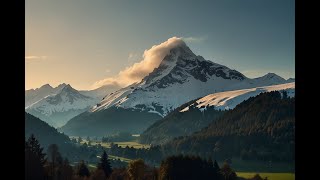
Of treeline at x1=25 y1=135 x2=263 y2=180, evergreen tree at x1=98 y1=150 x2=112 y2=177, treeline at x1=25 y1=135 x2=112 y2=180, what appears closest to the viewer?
treeline at x1=25 y1=135 x2=112 y2=180

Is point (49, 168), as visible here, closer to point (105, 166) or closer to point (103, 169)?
point (103, 169)

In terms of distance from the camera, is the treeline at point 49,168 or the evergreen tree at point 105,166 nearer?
the treeline at point 49,168

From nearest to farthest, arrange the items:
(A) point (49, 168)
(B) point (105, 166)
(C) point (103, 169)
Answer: (A) point (49, 168), (C) point (103, 169), (B) point (105, 166)

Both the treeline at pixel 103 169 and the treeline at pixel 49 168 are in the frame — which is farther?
the treeline at pixel 103 169

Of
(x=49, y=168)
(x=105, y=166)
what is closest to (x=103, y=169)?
(x=105, y=166)

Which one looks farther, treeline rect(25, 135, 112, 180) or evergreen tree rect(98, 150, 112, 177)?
evergreen tree rect(98, 150, 112, 177)

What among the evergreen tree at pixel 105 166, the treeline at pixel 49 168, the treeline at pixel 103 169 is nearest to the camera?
the treeline at pixel 49 168

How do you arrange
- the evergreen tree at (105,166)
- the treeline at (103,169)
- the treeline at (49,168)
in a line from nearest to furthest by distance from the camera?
the treeline at (49,168)
the treeline at (103,169)
the evergreen tree at (105,166)

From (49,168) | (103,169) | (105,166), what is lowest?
(103,169)

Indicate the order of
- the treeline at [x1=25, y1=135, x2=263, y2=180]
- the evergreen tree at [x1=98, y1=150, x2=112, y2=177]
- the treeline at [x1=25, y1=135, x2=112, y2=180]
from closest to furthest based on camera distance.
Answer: the treeline at [x1=25, y1=135, x2=112, y2=180] → the treeline at [x1=25, y1=135, x2=263, y2=180] → the evergreen tree at [x1=98, y1=150, x2=112, y2=177]

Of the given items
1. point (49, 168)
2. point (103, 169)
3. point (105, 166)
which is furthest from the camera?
point (105, 166)
